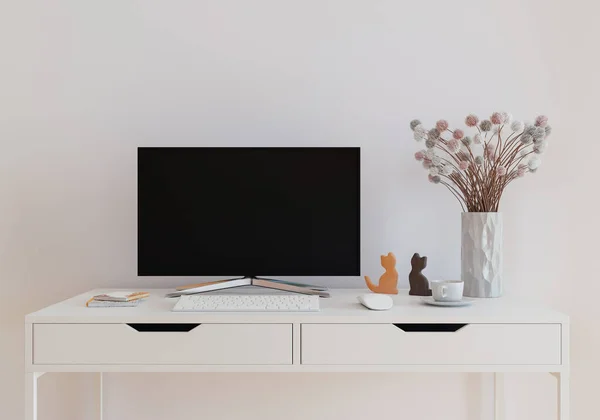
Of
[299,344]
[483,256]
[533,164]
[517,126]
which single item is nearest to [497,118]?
[517,126]

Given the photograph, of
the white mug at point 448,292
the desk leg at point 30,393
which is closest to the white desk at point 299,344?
the desk leg at point 30,393

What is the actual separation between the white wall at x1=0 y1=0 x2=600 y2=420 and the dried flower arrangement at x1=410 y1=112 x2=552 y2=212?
0.60ft

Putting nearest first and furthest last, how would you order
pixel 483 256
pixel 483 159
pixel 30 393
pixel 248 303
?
pixel 30 393 < pixel 248 303 < pixel 483 256 < pixel 483 159

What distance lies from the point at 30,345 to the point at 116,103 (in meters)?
1.00

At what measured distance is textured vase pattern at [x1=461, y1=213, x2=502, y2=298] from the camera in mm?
1908

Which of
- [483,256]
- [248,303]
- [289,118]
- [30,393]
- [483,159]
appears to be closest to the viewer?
[30,393]

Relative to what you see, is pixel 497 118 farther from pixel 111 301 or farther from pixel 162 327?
pixel 111 301

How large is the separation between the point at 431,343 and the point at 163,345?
778 millimetres

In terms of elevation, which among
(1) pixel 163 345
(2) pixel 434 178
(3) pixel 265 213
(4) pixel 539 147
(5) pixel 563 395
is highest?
(4) pixel 539 147

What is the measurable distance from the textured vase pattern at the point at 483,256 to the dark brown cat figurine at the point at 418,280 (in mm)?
144

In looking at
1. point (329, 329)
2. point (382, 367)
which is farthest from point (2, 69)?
point (382, 367)

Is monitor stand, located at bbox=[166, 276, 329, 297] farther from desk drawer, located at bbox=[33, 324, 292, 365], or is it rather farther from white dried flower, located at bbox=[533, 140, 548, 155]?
white dried flower, located at bbox=[533, 140, 548, 155]

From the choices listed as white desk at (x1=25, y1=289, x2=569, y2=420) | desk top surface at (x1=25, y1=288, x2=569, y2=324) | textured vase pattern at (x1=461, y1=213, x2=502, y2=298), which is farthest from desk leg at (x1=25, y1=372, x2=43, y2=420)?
textured vase pattern at (x1=461, y1=213, x2=502, y2=298)

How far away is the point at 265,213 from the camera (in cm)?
197
